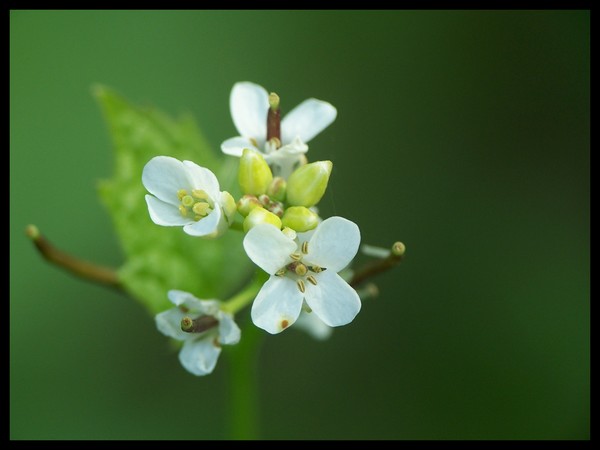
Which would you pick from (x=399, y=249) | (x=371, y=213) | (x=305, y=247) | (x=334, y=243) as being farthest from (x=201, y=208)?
(x=371, y=213)

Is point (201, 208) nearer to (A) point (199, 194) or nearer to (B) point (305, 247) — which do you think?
(A) point (199, 194)

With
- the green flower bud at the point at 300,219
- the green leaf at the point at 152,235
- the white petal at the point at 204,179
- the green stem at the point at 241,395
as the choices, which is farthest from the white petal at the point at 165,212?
the green stem at the point at 241,395

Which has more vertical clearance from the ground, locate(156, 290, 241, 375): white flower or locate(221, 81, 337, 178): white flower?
locate(221, 81, 337, 178): white flower

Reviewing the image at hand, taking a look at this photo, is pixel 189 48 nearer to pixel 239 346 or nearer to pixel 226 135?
pixel 226 135

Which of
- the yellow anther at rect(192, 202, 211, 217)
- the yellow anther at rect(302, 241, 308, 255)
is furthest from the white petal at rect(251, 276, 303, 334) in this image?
the yellow anther at rect(192, 202, 211, 217)

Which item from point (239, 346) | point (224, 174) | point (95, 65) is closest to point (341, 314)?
point (239, 346)

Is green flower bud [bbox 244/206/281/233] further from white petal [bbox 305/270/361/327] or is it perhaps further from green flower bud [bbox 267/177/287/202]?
white petal [bbox 305/270/361/327]

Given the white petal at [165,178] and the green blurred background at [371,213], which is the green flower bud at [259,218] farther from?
the green blurred background at [371,213]
